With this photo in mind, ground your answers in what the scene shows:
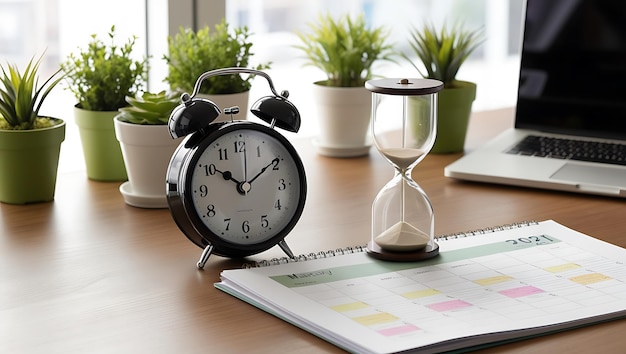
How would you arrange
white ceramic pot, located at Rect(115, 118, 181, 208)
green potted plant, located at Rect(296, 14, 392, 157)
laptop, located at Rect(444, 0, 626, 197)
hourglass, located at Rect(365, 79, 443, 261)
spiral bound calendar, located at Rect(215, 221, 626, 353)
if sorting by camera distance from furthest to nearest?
green potted plant, located at Rect(296, 14, 392, 157) < laptop, located at Rect(444, 0, 626, 197) < white ceramic pot, located at Rect(115, 118, 181, 208) < hourglass, located at Rect(365, 79, 443, 261) < spiral bound calendar, located at Rect(215, 221, 626, 353)

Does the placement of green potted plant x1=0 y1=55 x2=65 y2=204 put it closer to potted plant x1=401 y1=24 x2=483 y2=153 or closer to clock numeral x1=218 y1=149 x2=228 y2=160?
clock numeral x1=218 y1=149 x2=228 y2=160

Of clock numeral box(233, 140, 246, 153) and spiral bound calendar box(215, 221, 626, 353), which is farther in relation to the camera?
clock numeral box(233, 140, 246, 153)

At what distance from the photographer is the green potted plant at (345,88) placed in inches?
67.0

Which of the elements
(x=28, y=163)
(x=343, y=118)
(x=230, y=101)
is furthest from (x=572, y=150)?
(x=28, y=163)

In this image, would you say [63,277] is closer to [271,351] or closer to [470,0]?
[271,351]

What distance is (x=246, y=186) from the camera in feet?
3.64

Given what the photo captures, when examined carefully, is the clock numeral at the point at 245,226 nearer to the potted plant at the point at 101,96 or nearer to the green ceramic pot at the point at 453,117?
the potted plant at the point at 101,96

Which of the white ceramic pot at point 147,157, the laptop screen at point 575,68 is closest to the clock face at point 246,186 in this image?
the white ceramic pot at point 147,157

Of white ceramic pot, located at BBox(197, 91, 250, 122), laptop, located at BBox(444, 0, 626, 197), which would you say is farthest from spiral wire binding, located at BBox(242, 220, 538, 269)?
white ceramic pot, located at BBox(197, 91, 250, 122)

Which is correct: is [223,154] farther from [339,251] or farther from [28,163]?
[28,163]

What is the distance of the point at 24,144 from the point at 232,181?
44cm

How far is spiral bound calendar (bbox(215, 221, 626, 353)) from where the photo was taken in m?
0.90

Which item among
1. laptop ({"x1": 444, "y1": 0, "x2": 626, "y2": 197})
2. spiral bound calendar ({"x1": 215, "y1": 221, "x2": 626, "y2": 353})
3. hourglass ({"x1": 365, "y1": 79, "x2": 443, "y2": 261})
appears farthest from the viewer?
laptop ({"x1": 444, "y1": 0, "x2": 626, "y2": 197})

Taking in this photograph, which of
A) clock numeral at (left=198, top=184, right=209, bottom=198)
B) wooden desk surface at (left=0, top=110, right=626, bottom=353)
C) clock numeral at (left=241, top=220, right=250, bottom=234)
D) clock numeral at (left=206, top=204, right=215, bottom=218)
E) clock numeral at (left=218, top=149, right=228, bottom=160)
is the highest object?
clock numeral at (left=218, top=149, right=228, bottom=160)
